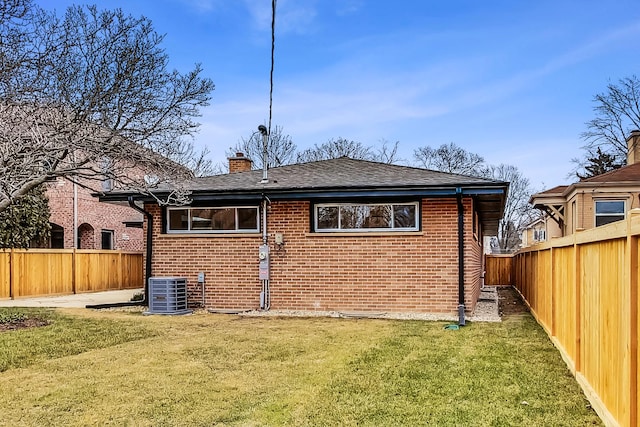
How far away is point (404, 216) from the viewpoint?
10820 millimetres

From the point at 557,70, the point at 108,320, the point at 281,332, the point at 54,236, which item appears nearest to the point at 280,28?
the point at 281,332

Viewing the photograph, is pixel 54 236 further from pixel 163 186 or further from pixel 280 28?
pixel 280 28

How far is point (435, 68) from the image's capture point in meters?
16.3

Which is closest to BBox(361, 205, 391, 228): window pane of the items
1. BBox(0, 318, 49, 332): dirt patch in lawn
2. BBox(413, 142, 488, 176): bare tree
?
BBox(0, 318, 49, 332): dirt patch in lawn

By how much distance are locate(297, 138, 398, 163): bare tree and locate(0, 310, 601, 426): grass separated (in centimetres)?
2694

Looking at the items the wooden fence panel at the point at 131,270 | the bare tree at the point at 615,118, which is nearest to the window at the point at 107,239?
the wooden fence panel at the point at 131,270

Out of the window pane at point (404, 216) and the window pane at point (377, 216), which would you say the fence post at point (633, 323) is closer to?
the window pane at point (404, 216)

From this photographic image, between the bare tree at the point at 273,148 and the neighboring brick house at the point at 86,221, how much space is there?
9.43 meters

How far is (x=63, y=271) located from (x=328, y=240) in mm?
9852

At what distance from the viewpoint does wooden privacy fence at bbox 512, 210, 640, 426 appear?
3299mm

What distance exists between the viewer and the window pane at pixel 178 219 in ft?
39.1

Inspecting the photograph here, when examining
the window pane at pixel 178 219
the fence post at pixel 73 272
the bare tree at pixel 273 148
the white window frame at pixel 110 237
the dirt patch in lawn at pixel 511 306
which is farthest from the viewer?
the bare tree at pixel 273 148

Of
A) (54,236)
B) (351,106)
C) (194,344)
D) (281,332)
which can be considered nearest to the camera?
(194,344)

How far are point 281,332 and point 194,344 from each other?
1.49m
